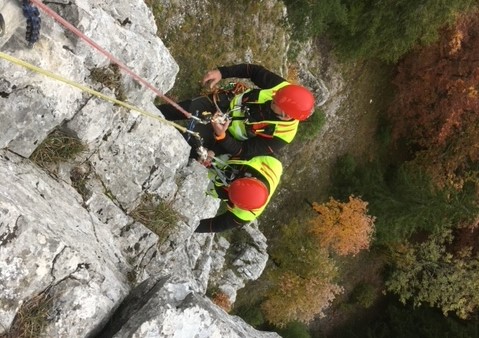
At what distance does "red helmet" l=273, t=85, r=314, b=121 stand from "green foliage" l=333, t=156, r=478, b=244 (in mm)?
7662

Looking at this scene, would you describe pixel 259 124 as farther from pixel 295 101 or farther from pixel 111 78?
pixel 111 78

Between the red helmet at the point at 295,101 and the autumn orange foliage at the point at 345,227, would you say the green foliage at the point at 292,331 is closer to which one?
the autumn orange foliage at the point at 345,227

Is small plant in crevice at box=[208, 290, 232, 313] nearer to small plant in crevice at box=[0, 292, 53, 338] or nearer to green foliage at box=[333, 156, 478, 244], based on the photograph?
green foliage at box=[333, 156, 478, 244]

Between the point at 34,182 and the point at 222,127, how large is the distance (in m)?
2.81

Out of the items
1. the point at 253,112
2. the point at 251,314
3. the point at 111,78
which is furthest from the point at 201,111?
the point at 251,314

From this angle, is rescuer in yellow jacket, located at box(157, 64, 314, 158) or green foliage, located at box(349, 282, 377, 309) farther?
green foliage, located at box(349, 282, 377, 309)

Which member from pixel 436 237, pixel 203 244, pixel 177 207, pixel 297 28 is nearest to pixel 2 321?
pixel 177 207

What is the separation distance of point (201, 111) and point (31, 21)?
344cm

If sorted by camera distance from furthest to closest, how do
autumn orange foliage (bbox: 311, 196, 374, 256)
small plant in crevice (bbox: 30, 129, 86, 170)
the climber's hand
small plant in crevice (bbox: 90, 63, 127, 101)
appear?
autumn orange foliage (bbox: 311, 196, 374, 256) → the climber's hand → small plant in crevice (bbox: 90, 63, 127, 101) → small plant in crevice (bbox: 30, 129, 86, 170)

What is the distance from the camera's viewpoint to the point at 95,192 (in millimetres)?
6141

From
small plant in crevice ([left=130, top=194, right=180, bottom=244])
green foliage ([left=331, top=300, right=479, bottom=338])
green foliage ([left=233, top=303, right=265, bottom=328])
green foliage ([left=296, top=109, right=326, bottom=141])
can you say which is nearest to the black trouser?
small plant in crevice ([left=130, top=194, right=180, bottom=244])

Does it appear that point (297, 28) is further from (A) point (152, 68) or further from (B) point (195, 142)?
(A) point (152, 68)

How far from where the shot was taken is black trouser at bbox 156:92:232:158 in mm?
7668

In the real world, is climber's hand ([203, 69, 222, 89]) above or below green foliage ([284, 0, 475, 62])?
below
